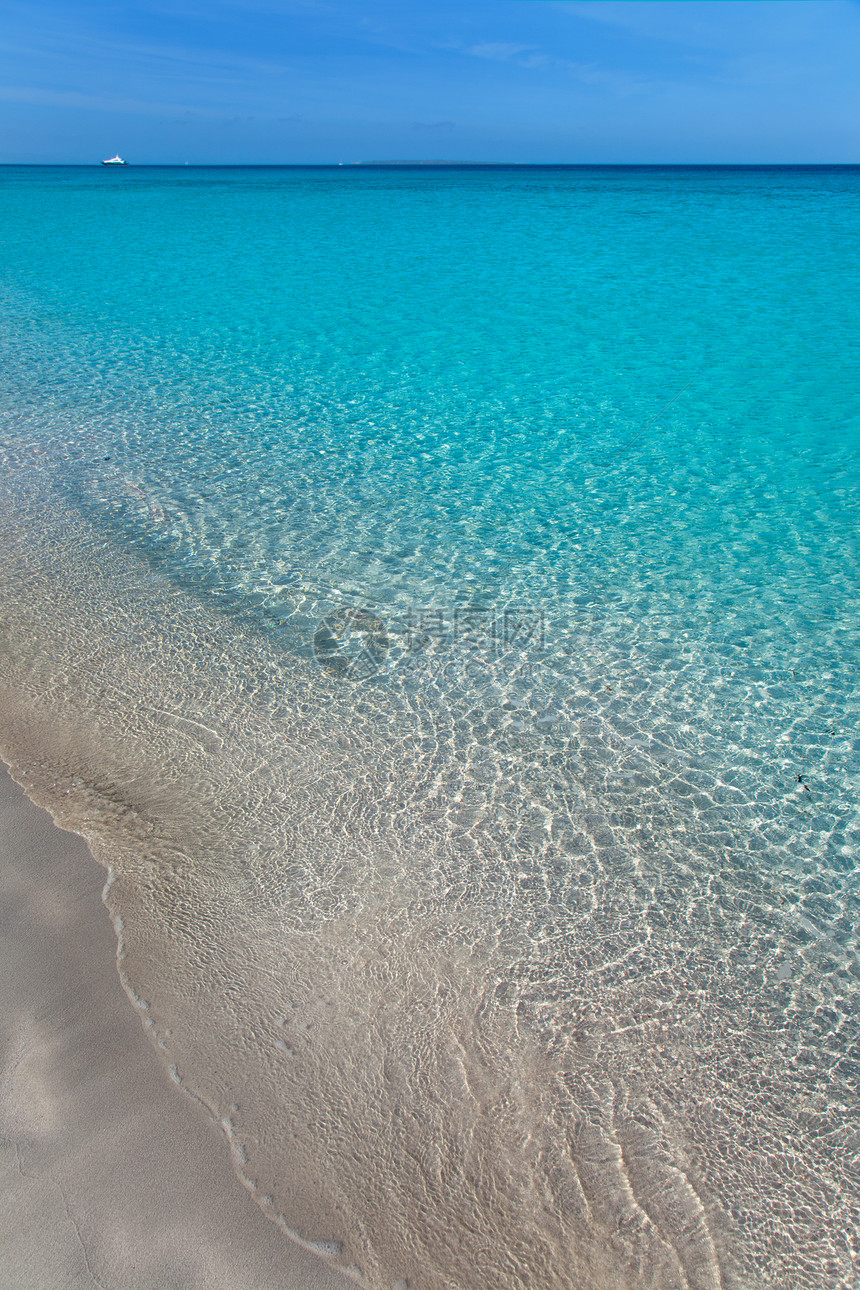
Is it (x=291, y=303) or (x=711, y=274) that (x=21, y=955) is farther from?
(x=711, y=274)

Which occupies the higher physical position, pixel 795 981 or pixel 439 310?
pixel 439 310

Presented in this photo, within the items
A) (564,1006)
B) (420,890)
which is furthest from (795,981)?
(420,890)

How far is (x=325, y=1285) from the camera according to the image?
2182 mm

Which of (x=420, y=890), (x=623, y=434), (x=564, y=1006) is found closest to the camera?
(x=564, y=1006)

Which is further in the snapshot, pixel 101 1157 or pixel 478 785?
pixel 478 785

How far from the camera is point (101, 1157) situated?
2418 millimetres

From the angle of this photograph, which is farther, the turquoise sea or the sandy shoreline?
the turquoise sea

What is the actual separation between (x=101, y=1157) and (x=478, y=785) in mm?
2169

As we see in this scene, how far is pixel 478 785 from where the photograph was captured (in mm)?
4059

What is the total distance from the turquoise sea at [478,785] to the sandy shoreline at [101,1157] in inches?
4.2

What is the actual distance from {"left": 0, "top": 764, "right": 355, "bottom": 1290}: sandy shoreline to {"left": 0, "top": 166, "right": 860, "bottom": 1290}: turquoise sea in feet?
0.35

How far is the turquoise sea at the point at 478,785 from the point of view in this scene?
8.19 ft

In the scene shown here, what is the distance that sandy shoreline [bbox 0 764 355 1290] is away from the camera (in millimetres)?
2197

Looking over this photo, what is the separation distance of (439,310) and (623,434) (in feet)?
23.4
